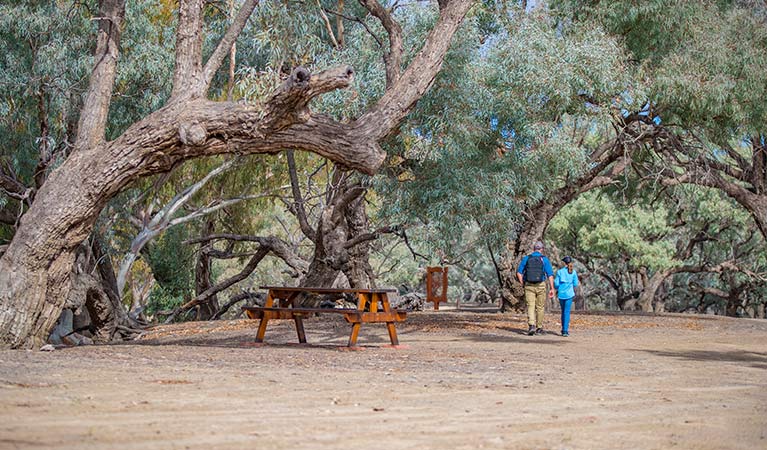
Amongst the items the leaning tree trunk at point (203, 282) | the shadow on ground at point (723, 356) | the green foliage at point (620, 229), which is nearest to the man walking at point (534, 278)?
the shadow on ground at point (723, 356)

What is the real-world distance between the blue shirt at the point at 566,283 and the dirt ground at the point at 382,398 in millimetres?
2805

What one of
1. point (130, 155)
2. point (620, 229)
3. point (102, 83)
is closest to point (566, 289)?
point (130, 155)

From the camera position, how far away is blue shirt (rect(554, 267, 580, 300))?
15.3 metres

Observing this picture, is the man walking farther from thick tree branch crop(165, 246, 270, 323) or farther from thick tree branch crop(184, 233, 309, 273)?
thick tree branch crop(165, 246, 270, 323)

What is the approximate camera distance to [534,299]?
1533 cm

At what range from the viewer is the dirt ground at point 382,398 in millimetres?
4895

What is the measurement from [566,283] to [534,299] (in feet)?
2.09

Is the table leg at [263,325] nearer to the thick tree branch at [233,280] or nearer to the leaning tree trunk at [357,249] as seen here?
the leaning tree trunk at [357,249]

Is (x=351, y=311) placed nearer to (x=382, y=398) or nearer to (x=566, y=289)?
(x=382, y=398)

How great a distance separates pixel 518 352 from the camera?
11688mm

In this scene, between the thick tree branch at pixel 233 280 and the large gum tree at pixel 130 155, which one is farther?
the thick tree branch at pixel 233 280

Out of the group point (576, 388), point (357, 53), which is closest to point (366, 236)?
point (357, 53)

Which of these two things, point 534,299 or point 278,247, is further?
point 278,247

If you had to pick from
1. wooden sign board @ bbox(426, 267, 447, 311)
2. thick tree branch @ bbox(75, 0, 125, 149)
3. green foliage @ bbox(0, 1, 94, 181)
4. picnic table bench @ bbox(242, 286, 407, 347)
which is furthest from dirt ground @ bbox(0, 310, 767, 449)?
wooden sign board @ bbox(426, 267, 447, 311)
